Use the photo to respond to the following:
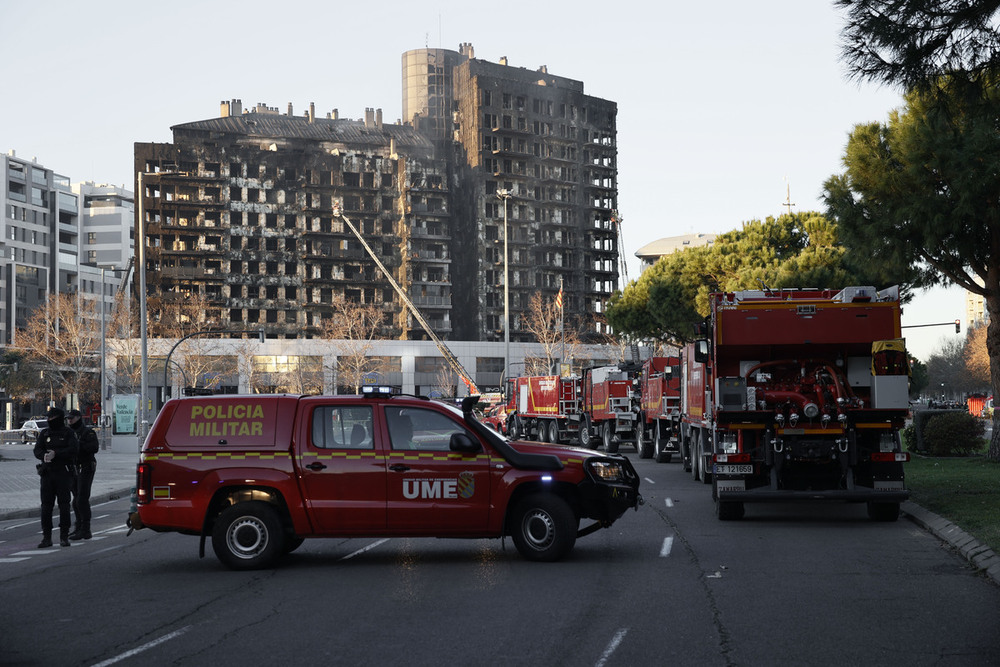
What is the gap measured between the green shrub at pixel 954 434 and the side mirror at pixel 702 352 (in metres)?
12.9

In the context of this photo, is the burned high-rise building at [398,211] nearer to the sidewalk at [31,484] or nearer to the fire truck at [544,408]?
the fire truck at [544,408]

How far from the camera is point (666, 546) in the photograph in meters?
15.0

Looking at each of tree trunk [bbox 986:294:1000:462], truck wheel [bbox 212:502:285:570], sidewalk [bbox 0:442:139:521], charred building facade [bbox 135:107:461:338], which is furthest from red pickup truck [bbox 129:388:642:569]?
charred building facade [bbox 135:107:461:338]

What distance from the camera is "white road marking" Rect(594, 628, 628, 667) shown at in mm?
8196

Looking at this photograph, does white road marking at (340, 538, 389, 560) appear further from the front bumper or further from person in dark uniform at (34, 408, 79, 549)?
person in dark uniform at (34, 408, 79, 549)

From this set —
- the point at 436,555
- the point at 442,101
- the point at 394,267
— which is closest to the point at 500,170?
the point at 394,267

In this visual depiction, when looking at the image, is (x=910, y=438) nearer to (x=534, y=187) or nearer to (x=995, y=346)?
(x=995, y=346)

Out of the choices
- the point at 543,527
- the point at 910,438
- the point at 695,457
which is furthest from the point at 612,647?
the point at 910,438

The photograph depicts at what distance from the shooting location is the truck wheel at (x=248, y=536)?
43.4 feet

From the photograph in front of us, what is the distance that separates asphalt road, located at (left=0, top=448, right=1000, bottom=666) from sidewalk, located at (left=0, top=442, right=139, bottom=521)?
6.86m

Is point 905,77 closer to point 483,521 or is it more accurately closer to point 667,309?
point 483,521

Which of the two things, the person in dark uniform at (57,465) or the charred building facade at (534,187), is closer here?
the person in dark uniform at (57,465)

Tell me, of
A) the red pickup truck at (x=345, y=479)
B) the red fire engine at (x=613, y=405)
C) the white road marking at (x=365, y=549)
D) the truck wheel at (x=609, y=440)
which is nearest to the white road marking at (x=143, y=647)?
the red pickup truck at (x=345, y=479)

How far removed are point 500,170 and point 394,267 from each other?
17817 millimetres
